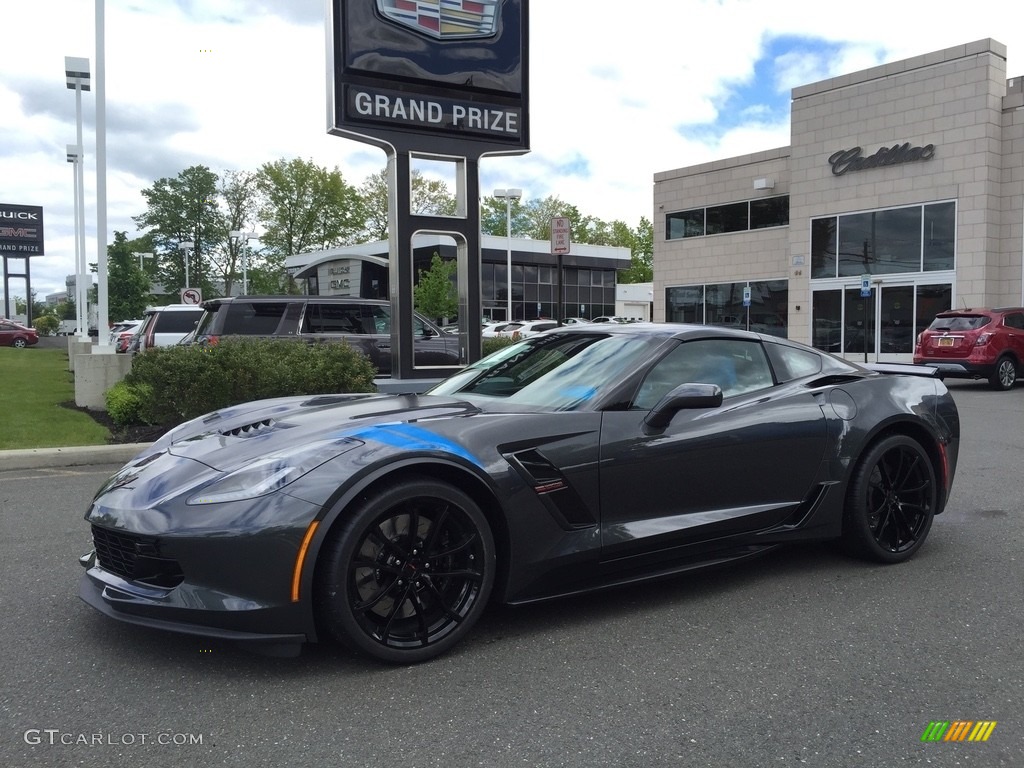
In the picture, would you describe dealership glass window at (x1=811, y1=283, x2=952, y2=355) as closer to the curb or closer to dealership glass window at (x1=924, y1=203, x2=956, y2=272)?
dealership glass window at (x1=924, y1=203, x2=956, y2=272)

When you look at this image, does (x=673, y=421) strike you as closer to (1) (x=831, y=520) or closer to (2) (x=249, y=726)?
(1) (x=831, y=520)

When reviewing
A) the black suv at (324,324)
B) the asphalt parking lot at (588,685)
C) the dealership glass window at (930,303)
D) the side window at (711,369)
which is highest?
the dealership glass window at (930,303)

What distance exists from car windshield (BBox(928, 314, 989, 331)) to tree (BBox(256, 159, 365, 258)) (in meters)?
67.4

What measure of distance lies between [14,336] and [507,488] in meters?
45.5

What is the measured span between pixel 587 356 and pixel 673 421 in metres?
0.58

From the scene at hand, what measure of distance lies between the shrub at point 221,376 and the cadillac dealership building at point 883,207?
1796 centimetres

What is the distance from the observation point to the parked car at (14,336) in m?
41.0

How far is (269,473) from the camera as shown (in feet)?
10.0

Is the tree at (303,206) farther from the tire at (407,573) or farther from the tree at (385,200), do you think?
the tire at (407,573)

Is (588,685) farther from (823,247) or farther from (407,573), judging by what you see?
(823,247)

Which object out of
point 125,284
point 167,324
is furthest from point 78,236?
point 125,284

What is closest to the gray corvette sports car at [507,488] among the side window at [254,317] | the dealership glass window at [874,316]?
the side window at [254,317]

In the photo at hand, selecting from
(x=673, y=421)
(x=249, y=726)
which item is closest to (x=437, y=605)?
(x=249, y=726)

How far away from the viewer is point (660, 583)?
4.20 m
